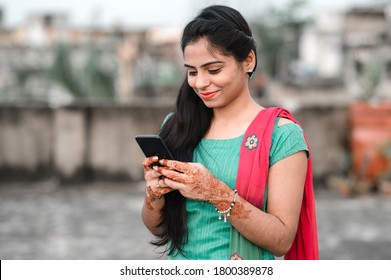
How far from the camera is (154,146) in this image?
186 centimetres

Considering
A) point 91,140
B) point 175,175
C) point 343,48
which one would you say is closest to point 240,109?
point 175,175

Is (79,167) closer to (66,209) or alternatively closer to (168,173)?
(66,209)

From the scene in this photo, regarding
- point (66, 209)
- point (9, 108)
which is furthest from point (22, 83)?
point (66, 209)

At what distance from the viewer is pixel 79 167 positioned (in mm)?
7613

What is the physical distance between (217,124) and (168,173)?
30 centimetres

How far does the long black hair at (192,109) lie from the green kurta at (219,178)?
4 centimetres

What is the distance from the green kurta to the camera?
1854 mm

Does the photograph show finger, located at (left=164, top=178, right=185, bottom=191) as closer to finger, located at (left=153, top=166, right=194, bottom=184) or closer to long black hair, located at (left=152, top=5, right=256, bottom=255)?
finger, located at (left=153, top=166, right=194, bottom=184)

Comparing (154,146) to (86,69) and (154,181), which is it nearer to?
(154,181)

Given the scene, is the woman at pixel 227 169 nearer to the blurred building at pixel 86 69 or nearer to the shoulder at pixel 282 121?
the shoulder at pixel 282 121

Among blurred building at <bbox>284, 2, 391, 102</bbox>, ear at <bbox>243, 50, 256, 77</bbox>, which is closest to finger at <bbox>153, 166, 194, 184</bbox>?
ear at <bbox>243, 50, 256, 77</bbox>

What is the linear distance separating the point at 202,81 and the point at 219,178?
0.30 metres

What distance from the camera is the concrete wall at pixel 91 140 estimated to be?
758 cm

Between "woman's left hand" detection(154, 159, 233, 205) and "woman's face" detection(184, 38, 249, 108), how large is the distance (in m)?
0.24
